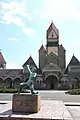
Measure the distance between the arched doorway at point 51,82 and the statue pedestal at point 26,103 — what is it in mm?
53029

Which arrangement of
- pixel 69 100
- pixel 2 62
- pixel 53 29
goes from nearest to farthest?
1. pixel 69 100
2. pixel 53 29
3. pixel 2 62

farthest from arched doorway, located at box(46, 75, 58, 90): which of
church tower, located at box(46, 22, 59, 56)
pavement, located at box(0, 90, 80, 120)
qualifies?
pavement, located at box(0, 90, 80, 120)

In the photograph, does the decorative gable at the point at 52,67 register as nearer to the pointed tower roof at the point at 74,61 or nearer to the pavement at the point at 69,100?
the pointed tower roof at the point at 74,61

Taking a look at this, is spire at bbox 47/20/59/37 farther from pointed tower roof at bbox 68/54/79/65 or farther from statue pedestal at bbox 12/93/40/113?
statue pedestal at bbox 12/93/40/113

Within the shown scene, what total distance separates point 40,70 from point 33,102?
181 feet

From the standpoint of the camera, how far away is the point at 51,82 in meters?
64.9

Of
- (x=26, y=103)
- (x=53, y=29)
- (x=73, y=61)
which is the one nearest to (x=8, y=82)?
(x=73, y=61)

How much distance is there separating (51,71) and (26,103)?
5247 cm

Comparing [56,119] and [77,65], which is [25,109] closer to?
[56,119]

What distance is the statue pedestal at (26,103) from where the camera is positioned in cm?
1171

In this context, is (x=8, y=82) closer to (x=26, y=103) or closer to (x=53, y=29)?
(x=53, y=29)

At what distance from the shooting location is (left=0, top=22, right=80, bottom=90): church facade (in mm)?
63781

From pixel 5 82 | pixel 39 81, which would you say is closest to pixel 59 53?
pixel 39 81

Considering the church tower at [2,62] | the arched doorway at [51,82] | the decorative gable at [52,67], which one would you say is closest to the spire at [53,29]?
the decorative gable at [52,67]
